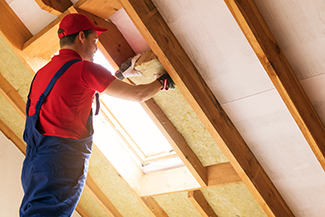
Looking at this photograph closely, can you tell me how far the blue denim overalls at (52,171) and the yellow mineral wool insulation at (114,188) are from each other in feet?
5.49

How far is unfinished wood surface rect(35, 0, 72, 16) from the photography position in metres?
2.10

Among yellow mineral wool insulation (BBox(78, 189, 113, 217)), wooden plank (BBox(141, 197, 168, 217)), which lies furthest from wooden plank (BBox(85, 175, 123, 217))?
wooden plank (BBox(141, 197, 168, 217))

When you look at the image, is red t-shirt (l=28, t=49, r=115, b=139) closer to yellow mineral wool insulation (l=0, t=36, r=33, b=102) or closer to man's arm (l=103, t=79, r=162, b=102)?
man's arm (l=103, t=79, r=162, b=102)

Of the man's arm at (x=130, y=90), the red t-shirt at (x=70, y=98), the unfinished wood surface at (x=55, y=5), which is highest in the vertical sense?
the unfinished wood surface at (x=55, y=5)

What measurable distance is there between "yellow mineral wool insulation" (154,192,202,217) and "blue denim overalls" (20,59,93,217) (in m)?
1.70

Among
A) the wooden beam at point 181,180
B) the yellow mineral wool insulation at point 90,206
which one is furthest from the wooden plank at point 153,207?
the yellow mineral wool insulation at point 90,206

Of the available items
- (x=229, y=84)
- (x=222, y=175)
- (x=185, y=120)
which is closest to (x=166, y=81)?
(x=229, y=84)

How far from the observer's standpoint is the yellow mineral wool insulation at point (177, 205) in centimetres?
317

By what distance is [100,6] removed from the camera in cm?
207

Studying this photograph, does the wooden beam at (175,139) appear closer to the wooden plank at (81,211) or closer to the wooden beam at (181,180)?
the wooden beam at (181,180)

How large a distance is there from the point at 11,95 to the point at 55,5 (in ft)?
4.57

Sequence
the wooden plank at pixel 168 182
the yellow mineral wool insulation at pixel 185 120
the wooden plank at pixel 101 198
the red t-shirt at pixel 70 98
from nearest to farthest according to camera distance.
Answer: the red t-shirt at pixel 70 98, the yellow mineral wool insulation at pixel 185 120, the wooden plank at pixel 168 182, the wooden plank at pixel 101 198

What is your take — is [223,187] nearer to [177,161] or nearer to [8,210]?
[177,161]

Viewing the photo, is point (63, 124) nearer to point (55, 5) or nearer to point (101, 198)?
point (55, 5)
